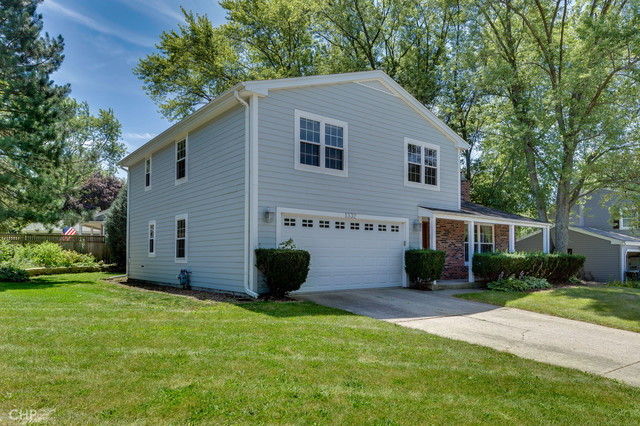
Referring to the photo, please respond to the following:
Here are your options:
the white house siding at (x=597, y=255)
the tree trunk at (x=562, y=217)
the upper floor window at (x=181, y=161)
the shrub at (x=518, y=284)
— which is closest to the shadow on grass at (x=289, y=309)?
the upper floor window at (x=181, y=161)

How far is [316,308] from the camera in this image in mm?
8477

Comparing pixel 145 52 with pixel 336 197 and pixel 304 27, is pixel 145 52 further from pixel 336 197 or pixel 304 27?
pixel 336 197

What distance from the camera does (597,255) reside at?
77.0 ft

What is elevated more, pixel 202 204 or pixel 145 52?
pixel 145 52

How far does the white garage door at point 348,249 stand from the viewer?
36.2 ft

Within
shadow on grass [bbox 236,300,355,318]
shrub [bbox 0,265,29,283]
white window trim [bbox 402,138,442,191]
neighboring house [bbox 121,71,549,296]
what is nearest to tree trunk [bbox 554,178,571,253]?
neighboring house [bbox 121,71,549,296]

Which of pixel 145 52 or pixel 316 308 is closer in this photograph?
pixel 316 308

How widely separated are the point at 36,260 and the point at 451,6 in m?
25.1

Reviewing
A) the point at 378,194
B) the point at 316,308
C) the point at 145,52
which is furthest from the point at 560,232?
the point at 145,52

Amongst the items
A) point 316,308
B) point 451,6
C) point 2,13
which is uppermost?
point 451,6

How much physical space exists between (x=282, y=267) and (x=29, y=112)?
34.0 ft

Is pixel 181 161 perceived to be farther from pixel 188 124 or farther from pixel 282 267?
pixel 282 267

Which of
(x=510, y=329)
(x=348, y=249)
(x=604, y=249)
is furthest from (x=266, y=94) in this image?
(x=604, y=249)

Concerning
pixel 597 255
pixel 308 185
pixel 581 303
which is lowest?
pixel 581 303
